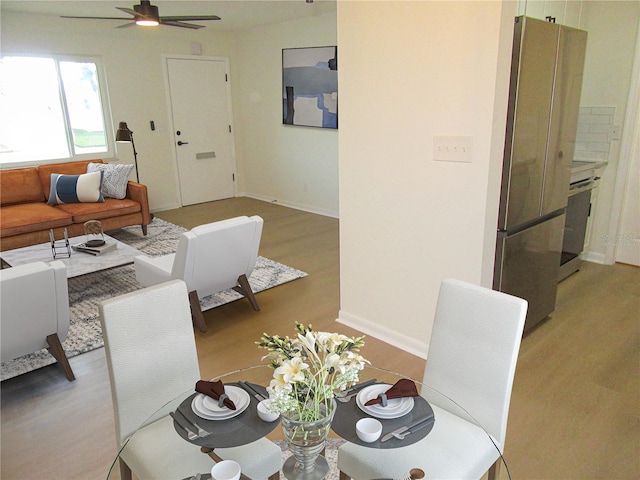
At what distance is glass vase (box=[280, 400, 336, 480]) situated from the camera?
4.13 feet

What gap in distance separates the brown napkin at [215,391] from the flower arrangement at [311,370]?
26cm

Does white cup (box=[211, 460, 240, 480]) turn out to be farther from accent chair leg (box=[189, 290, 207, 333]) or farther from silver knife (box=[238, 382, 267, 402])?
accent chair leg (box=[189, 290, 207, 333])

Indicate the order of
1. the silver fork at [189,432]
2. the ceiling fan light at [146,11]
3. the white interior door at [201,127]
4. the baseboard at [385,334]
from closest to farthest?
the silver fork at [189,432] < the baseboard at [385,334] < the ceiling fan light at [146,11] < the white interior door at [201,127]

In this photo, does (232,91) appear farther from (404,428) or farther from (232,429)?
(404,428)

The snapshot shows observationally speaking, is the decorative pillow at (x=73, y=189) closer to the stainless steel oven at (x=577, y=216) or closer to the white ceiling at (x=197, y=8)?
the white ceiling at (x=197, y=8)

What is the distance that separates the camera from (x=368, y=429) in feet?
4.41

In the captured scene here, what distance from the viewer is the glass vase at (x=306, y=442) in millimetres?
1258

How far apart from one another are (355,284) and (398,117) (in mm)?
1161

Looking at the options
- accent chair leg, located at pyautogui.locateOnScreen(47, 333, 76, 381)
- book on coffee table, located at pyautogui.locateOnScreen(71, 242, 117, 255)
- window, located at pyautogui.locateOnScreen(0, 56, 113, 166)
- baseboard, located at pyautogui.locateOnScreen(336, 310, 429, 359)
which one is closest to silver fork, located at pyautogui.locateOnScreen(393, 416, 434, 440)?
baseboard, located at pyautogui.locateOnScreen(336, 310, 429, 359)

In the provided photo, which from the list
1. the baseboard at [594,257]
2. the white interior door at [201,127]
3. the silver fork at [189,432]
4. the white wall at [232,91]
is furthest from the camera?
the white interior door at [201,127]

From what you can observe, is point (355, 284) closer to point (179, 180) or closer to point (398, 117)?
point (398, 117)

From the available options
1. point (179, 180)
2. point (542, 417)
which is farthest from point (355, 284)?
point (179, 180)

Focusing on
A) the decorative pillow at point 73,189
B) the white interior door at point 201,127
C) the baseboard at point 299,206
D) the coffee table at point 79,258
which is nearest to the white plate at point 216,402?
the coffee table at point 79,258

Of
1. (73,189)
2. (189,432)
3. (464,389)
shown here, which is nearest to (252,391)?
(189,432)
